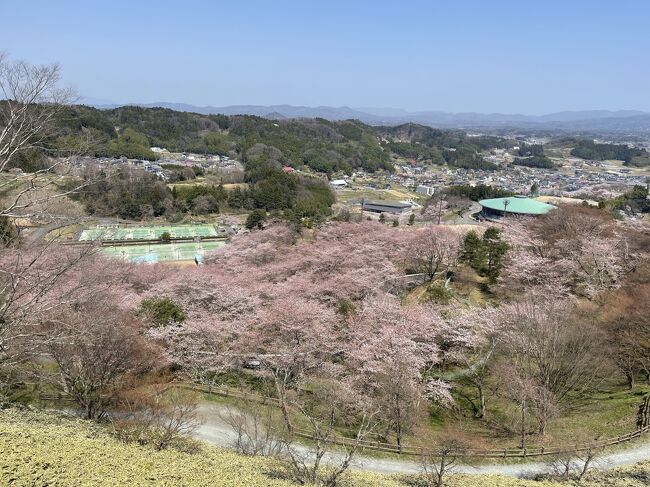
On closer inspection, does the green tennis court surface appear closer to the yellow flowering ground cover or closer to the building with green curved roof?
the yellow flowering ground cover

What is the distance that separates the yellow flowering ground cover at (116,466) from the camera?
226 inches

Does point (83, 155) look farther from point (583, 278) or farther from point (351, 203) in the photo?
point (351, 203)

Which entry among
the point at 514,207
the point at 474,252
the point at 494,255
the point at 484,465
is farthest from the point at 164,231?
the point at 484,465

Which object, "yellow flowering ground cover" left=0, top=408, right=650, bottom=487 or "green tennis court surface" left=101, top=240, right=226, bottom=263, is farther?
"green tennis court surface" left=101, top=240, right=226, bottom=263

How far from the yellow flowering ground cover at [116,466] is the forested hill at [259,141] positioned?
6497 cm

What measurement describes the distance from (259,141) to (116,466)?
90.6 meters

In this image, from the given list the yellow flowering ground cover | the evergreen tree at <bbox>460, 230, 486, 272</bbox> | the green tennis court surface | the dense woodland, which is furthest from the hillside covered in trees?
the yellow flowering ground cover

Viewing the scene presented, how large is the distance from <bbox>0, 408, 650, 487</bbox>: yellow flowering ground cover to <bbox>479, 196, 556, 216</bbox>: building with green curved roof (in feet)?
116

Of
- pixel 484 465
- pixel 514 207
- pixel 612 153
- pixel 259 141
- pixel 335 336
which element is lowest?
pixel 484 465

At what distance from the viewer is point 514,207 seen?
141 feet

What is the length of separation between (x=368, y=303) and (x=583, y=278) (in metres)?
10.6

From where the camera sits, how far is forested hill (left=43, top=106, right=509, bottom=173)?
82.8m

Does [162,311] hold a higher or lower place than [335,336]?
higher

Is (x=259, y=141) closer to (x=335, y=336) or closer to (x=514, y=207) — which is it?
(x=514, y=207)
